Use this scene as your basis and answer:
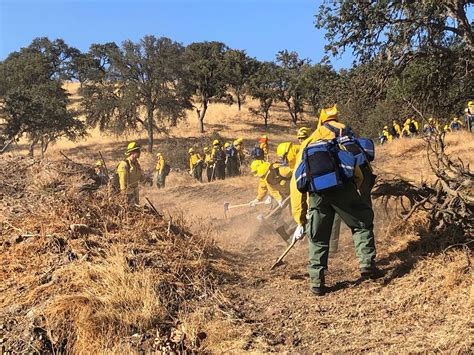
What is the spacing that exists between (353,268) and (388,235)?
85 centimetres

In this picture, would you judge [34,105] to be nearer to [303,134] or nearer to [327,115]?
[303,134]

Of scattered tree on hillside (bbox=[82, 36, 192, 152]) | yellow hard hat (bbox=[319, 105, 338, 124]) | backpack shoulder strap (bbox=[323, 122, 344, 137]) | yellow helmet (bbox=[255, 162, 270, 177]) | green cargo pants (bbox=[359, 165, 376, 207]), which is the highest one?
scattered tree on hillside (bbox=[82, 36, 192, 152])

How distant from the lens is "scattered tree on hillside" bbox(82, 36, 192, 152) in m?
38.8

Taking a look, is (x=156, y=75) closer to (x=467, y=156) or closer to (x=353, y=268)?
(x=467, y=156)

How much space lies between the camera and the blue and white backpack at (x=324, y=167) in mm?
4141

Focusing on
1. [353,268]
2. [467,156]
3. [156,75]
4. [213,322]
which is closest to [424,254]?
[353,268]

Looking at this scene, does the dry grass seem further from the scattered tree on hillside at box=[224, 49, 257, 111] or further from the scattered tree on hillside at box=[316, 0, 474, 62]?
the scattered tree on hillside at box=[224, 49, 257, 111]

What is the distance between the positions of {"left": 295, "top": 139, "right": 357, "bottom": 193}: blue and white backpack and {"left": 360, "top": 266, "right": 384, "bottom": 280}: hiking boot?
83 centimetres

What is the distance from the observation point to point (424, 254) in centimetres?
471

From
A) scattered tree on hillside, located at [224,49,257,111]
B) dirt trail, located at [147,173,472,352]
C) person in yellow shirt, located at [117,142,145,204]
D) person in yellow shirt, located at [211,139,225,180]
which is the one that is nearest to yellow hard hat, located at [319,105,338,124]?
dirt trail, located at [147,173,472,352]

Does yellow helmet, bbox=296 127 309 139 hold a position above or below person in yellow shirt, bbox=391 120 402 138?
above

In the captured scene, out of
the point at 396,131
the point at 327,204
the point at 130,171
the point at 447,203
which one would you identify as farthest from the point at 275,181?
the point at 396,131

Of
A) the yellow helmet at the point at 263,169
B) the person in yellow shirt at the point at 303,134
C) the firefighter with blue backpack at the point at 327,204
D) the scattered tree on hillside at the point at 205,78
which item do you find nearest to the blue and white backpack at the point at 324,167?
the firefighter with blue backpack at the point at 327,204

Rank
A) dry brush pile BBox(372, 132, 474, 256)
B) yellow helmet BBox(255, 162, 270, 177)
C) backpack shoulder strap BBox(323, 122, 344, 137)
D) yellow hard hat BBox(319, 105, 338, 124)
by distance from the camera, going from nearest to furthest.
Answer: dry brush pile BBox(372, 132, 474, 256)
backpack shoulder strap BBox(323, 122, 344, 137)
yellow hard hat BBox(319, 105, 338, 124)
yellow helmet BBox(255, 162, 270, 177)
